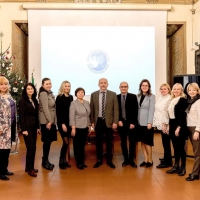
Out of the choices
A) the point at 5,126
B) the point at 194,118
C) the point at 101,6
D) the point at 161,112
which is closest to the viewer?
the point at 194,118

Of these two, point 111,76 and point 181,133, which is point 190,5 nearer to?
point 111,76

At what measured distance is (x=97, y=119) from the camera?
17.6ft

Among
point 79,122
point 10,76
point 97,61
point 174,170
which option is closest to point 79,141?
point 79,122

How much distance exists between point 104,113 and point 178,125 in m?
1.26

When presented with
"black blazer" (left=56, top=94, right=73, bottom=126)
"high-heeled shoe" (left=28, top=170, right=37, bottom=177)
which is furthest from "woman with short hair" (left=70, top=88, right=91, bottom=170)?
"high-heeled shoe" (left=28, top=170, right=37, bottom=177)

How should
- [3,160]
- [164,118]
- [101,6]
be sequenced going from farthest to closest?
1. [101,6]
2. [164,118]
3. [3,160]

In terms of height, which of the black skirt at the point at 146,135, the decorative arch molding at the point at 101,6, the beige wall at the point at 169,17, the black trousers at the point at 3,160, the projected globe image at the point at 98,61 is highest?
the decorative arch molding at the point at 101,6

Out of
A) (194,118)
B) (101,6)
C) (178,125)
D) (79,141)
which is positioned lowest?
(79,141)

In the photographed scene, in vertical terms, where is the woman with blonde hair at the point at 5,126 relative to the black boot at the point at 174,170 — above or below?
above

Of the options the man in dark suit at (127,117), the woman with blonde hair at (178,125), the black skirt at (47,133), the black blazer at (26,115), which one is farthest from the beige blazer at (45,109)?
the woman with blonde hair at (178,125)

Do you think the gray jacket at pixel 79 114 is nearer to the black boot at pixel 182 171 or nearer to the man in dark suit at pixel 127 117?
the man in dark suit at pixel 127 117

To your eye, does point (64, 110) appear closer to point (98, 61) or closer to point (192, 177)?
point (192, 177)

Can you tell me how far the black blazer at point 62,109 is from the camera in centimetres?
Result: 523

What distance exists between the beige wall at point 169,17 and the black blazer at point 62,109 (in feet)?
17.0
